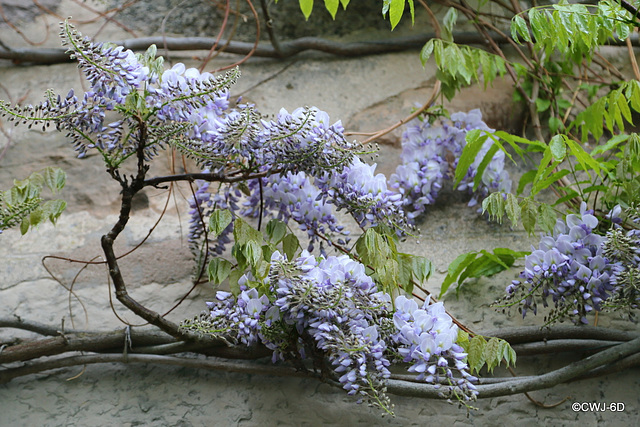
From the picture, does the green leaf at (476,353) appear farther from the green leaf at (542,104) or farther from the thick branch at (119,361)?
the green leaf at (542,104)

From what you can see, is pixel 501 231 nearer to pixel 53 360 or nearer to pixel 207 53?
pixel 207 53

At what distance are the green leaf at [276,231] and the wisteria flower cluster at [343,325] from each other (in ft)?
0.41

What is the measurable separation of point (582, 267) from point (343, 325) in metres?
0.49

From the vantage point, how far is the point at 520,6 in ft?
6.12

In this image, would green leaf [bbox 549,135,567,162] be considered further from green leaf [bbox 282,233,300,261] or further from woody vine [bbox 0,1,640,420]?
green leaf [bbox 282,233,300,261]

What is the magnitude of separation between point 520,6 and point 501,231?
25.6 inches

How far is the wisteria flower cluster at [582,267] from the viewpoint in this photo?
1.30 m

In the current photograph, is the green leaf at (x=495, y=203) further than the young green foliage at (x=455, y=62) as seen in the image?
No


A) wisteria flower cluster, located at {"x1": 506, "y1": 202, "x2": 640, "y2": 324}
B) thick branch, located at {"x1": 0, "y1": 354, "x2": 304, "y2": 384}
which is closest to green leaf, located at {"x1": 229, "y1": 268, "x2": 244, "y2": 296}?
thick branch, located at {"x1": 0, "y1": 354, "x2": 304, "y2": 384}

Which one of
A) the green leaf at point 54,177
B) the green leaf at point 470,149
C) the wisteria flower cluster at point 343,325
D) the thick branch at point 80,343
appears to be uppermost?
the green leaf at point 470,149

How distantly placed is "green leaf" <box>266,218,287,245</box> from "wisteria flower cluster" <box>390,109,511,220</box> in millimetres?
344

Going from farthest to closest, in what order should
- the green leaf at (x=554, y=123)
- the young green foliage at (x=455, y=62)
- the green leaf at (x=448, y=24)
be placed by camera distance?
the green leaf at (x=554, y=123)
the green leaf at (x=448, y=24)
the young green foliage at (x=455, y=62)

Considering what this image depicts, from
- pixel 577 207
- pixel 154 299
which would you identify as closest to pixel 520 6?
pixel 577 207

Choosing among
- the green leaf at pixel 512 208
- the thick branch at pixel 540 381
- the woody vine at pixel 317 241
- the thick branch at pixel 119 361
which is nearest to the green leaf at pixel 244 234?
the woody vine at pixel 317 241
